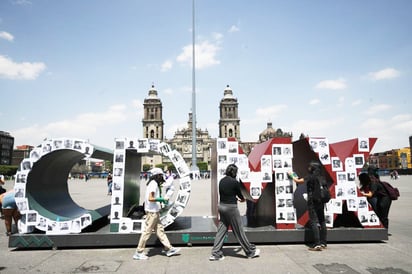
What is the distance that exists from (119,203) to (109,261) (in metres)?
1.36

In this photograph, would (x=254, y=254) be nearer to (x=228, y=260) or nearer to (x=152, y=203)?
(x=228, y=260)

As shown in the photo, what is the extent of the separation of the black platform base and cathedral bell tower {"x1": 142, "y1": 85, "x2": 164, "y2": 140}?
3606 inches

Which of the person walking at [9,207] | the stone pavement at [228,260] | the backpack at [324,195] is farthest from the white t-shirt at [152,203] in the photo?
the person walking at [9,207]

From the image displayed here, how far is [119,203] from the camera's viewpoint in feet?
21.1

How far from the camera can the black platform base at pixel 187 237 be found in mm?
6156

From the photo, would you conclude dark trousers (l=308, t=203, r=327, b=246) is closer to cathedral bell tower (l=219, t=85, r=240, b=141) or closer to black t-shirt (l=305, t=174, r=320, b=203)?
black t-shirt (l=305, t=174, r=320, b=203)

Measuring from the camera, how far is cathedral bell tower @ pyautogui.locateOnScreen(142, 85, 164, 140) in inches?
3844

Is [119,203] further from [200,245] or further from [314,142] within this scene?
[314,142]

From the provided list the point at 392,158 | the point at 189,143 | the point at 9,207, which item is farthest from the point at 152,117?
the point at 9,207

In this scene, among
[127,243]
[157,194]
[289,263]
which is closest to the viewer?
[289,263]

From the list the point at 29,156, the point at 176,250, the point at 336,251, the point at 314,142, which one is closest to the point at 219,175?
the point at 176,250

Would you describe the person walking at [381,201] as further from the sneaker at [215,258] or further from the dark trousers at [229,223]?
the sneaker at [215,258]

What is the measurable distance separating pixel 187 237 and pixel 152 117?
94.4m

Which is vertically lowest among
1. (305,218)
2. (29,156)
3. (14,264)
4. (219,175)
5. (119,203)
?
(14,264)
